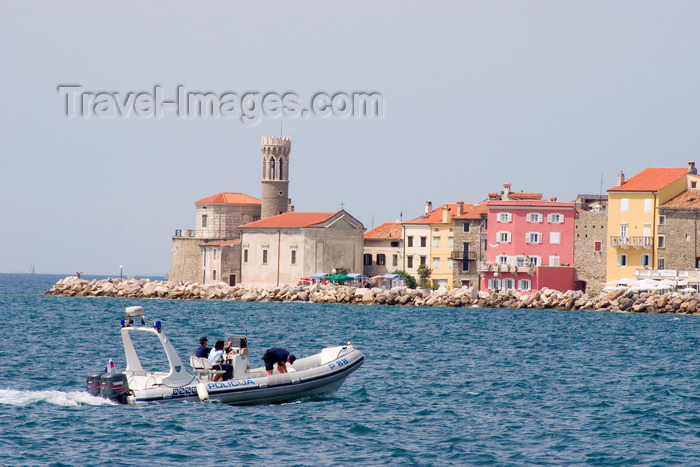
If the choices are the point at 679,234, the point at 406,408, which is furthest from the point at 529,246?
the point at 406,408

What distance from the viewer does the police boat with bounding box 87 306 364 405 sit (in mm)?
21594

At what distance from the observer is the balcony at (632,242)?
64312mm

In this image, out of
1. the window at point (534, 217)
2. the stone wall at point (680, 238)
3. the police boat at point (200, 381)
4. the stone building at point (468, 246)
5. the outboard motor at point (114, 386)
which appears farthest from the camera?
the stone building at point (468, 246)

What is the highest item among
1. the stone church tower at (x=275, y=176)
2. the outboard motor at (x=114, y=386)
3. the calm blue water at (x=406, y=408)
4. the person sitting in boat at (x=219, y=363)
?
the stone church tower at (x=275, y=176)

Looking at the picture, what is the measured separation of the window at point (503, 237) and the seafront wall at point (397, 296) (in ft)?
14.0

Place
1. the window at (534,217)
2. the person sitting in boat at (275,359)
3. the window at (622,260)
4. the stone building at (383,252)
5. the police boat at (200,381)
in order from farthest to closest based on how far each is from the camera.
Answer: the stone building at (383,252) → the window at (534,217) → the window at (622,260) → the person sitting in boat at (275,359) → the police boat at (200,381)

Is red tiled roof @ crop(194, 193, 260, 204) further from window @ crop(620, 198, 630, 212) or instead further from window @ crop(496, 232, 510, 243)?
window @ crop(620, 198, 630, 212)

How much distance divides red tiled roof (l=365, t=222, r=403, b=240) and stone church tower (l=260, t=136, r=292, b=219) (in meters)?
7.74

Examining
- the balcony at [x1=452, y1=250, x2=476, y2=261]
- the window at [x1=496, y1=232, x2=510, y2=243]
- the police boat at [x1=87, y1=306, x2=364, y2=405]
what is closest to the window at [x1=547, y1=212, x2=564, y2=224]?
the window at [x1=496, y1=232, x2=510, y2=243]

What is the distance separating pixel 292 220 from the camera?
76188 millimetres

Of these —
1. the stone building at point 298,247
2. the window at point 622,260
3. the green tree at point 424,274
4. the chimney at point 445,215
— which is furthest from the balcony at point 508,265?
the stone building at point 298,247

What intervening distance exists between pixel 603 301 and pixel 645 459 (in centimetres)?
4382

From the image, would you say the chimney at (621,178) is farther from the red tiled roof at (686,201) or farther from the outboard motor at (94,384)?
the outboard motor at (94,384)

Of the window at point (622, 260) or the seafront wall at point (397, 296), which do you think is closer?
the seafront wall at point (397, 296)
